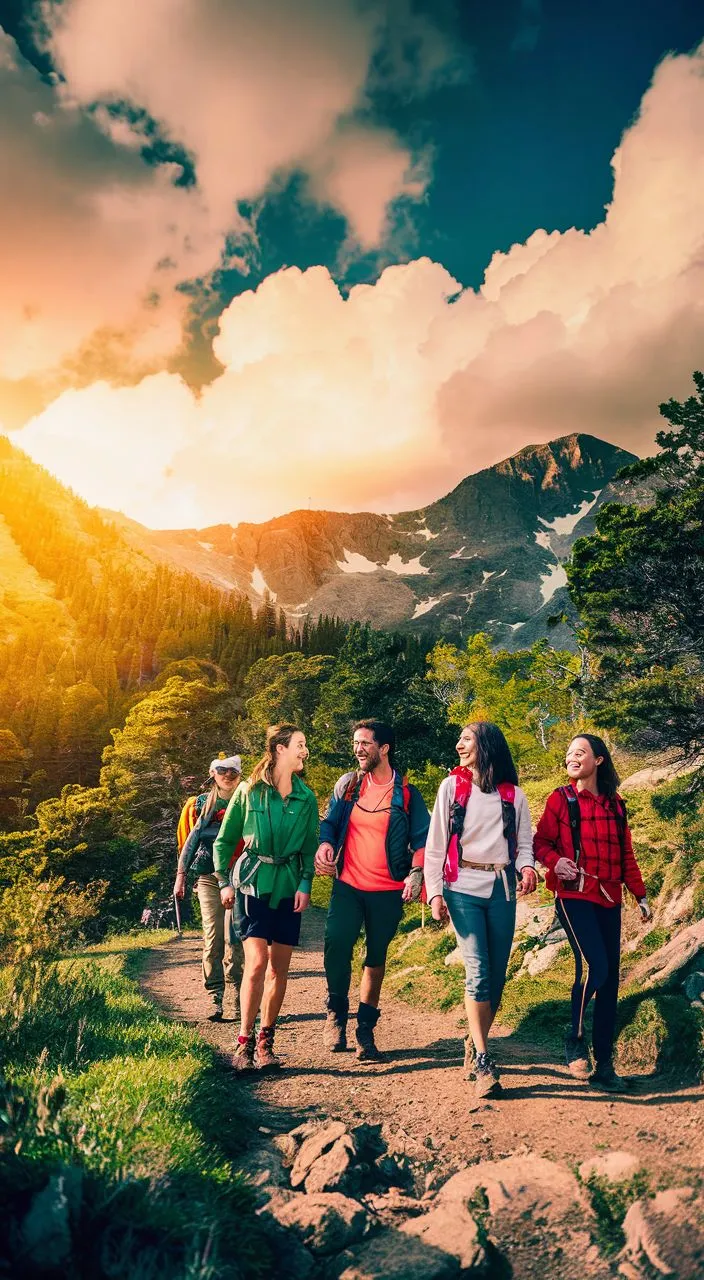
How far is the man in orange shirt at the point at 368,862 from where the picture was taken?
5.57 meters

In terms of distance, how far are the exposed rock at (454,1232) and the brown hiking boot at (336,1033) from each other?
2.85 metres

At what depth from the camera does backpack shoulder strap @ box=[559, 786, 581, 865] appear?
5129 mm

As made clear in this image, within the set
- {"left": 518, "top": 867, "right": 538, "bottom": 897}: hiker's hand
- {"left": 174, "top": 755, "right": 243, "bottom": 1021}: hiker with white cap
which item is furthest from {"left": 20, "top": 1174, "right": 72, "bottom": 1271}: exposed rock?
{"left": 174, "top": 755, "right": 243, "bottom": 1021}: hiker with white cap

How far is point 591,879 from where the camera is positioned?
4980mm

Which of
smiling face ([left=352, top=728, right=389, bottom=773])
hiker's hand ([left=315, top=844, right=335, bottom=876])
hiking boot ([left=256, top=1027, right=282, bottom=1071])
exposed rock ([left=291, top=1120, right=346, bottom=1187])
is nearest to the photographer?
exposed rock ([left=291, top=1120, right=346, bottom=1187])

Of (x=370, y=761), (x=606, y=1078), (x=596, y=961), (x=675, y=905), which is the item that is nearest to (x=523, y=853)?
(x=596, y=961)

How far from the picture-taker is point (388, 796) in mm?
5707

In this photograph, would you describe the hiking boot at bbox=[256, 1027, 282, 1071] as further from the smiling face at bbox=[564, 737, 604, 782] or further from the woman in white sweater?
the smiling face at bbox=[564, 737, 604, 782]

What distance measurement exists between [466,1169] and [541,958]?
4888 millimetres

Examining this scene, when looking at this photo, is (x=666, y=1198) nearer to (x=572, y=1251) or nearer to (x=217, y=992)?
(x=572, y=1251)

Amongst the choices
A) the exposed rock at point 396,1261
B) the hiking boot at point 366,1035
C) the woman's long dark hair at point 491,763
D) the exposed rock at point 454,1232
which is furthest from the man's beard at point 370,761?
the exposed rock at point 396,1261

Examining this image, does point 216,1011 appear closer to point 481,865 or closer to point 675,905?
point 481,865

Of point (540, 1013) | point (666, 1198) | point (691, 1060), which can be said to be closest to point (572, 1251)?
point (666, 1198)

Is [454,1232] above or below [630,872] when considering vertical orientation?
below
